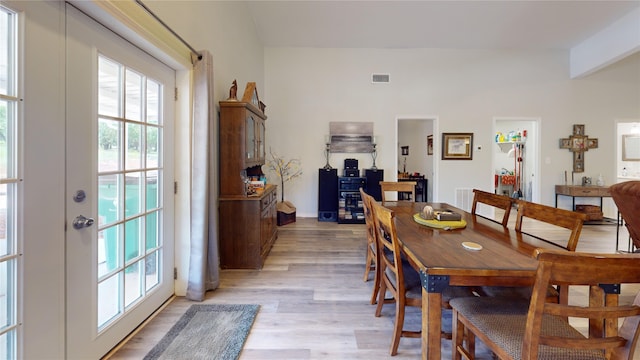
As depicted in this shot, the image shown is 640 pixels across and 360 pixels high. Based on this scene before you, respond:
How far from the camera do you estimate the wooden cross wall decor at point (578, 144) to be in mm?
5523

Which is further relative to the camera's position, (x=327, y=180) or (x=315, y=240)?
(x=327, y=180)

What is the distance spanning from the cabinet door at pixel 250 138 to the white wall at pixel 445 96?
2325 mm

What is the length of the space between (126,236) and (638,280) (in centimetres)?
246

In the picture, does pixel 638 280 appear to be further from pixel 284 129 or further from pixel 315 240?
pixel 284 129

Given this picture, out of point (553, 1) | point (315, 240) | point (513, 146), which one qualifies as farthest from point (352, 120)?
point (513, 146)

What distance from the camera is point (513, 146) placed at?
7785 millimetres

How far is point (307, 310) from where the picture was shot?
214 centimetres

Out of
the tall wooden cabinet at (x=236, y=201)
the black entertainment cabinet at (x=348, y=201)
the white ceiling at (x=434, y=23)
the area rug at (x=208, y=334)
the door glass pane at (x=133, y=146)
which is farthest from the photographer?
the black entertainment cabinet at (x=348, y=201)

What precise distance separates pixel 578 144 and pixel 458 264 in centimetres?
646

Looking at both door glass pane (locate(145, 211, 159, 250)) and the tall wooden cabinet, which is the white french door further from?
the tall wooden cabinet

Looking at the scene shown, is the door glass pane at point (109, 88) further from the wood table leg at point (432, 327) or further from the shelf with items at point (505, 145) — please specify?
the shelf with items at point (505, 145)

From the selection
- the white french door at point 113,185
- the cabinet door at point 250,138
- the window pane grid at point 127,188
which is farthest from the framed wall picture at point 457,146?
the window pane grid at point 127,188

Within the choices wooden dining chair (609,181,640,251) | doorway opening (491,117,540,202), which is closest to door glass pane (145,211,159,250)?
wooden dining chair (609,181,640,251)

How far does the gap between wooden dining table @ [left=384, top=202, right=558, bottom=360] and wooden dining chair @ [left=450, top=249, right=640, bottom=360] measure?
0.57ft
